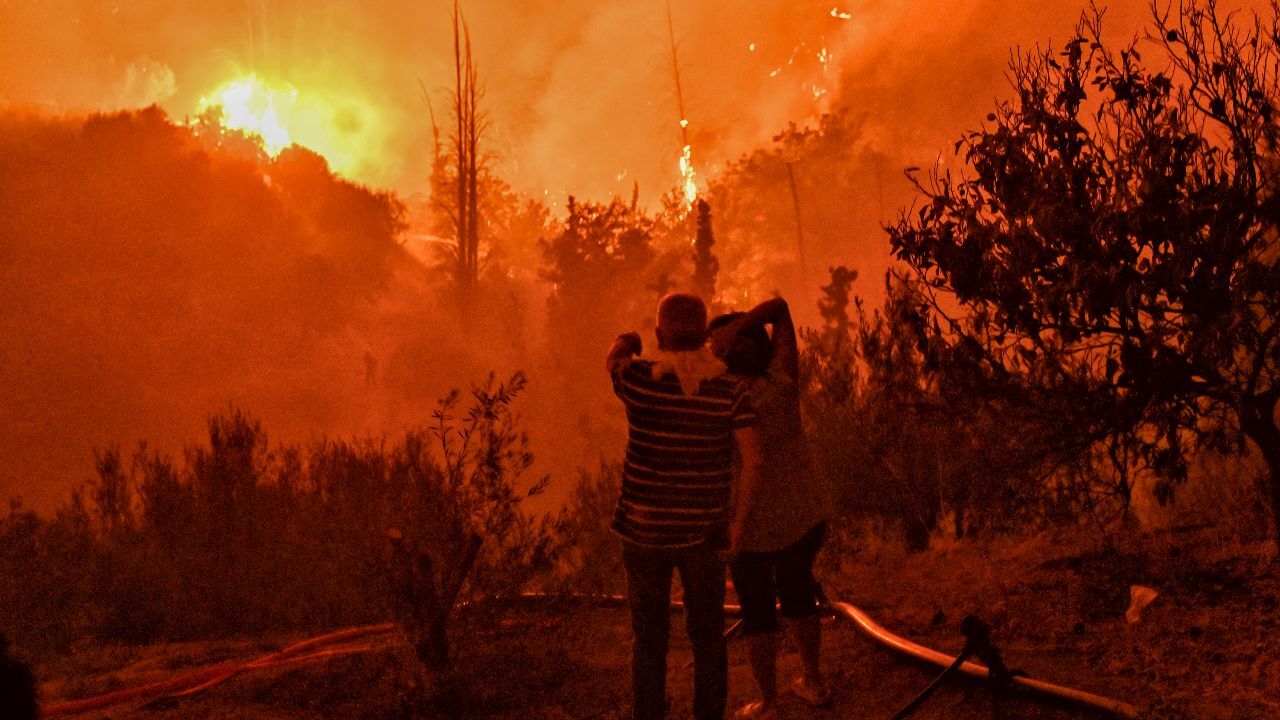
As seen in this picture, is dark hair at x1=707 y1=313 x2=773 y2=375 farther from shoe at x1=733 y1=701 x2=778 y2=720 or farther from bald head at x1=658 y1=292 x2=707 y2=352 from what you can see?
shoe at x1=733 y1=701 x2=778 y2=720

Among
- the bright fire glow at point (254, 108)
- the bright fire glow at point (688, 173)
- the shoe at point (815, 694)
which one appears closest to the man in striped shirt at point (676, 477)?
the shoe at point (815, 694)

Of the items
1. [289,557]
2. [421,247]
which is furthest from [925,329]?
[421,247]

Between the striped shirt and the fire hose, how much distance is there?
4.85 ft

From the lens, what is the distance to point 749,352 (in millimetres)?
4203

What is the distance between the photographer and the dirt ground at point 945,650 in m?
4.79

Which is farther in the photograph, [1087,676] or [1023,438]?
[1023,438]

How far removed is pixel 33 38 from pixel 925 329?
44.5 meters

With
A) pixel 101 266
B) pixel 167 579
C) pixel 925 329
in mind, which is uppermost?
pixel 101 266

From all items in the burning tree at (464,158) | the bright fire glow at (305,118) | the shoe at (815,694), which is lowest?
the shoe at (815,694)

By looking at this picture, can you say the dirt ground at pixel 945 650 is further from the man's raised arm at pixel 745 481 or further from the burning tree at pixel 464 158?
the burning tree at pixel 464 158

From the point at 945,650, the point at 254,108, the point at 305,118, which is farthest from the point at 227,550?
the point at 305,118

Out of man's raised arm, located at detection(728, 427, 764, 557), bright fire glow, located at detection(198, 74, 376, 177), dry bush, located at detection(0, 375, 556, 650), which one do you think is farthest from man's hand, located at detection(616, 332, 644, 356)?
bright fire glow, located at detection(198, 74, 376, 177)

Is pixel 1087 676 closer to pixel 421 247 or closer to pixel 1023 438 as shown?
pixel 1023 438

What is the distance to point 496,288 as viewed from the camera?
127 ft
